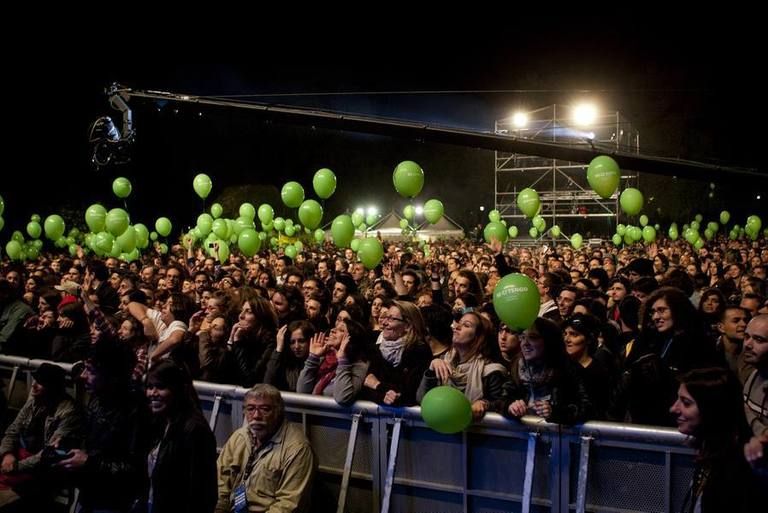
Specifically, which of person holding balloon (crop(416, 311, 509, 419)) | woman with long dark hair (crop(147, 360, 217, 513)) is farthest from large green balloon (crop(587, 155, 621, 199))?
woman with long dark hair (crop(147, 360, 217, 513))

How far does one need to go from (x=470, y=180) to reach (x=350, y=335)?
4255cm

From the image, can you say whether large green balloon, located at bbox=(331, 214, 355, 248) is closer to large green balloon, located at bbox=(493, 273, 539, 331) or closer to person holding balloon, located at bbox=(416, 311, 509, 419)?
person holding balloon, located at bbox=(416, 311, 509, 419)

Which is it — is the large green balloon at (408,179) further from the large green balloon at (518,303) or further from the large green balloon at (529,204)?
the large green balloon at (518,303)

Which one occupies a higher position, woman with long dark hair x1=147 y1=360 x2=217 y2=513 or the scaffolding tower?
the scaffolding tower

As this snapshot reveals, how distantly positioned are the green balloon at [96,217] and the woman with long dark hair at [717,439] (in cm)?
1033

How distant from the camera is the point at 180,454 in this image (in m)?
3.03

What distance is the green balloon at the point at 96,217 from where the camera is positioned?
1052 cm

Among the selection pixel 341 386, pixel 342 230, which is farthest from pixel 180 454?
pixel 342 230

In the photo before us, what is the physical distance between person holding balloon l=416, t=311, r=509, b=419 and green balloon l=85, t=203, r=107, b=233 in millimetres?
8705

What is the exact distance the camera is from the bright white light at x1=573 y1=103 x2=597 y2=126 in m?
24.2

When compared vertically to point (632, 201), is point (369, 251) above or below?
below

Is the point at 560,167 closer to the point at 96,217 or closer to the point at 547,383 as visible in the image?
the point at 96,217

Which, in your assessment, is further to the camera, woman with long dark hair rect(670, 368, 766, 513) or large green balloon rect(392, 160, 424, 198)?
large green balloon rect(392, 160, 424, 198)

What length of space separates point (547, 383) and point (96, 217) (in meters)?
9.49
